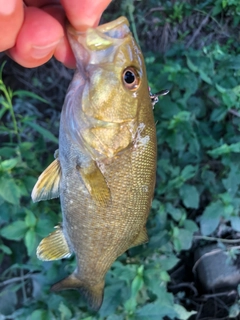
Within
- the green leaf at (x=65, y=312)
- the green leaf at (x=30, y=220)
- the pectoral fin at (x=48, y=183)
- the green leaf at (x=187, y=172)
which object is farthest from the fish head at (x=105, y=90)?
the green leaf at (x=187, y=172)

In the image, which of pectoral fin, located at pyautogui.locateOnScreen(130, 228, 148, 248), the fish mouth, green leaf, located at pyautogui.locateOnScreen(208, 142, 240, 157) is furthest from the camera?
green leaf, located at pyautogui.locateOnScreen(208, 142, 240, 157)

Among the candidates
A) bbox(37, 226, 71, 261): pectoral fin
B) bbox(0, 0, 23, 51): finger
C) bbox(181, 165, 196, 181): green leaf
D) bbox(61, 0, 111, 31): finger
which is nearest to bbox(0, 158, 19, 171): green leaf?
bbox(37, 226, 71, 261): pectoral fin

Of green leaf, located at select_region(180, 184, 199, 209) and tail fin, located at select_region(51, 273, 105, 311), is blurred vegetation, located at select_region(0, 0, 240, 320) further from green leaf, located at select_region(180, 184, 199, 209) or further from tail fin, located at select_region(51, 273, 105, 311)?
tail fin, located at select_region(51, 273, 105, 311)

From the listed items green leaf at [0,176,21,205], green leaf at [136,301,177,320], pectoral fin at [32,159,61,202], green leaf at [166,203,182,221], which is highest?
pectoral fin at [32,159,61,202]

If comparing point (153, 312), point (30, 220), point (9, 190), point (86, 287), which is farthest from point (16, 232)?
point (153, 312)

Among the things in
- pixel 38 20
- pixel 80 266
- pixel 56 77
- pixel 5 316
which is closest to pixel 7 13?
pixel 38 20

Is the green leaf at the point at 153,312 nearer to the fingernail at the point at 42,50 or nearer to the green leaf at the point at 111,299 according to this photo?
the green leaf at the point at 111,299

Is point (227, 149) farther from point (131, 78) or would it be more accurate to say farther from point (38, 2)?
point (38, 2)

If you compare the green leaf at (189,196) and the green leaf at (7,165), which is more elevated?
the green leaf at (7,165)

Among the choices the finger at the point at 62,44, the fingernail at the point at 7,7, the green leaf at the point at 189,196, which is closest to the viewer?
the fingernail at the point at 7,7
